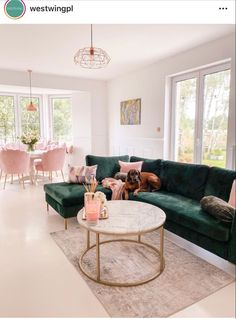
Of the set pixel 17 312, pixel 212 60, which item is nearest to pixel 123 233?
pixel 17 312

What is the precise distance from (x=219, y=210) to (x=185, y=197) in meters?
0.86

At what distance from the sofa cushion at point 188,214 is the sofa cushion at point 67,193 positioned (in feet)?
2.19

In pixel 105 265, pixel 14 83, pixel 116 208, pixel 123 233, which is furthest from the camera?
pixel 14 83

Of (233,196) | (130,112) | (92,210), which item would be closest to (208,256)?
(233,196)

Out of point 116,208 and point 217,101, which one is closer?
point 116,208

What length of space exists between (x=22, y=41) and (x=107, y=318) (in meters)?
3.58

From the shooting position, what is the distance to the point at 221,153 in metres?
3.57

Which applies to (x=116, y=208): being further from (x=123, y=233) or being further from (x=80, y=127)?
(x=80, y=127)

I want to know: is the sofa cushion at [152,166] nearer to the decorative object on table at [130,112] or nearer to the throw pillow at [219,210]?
the throw pillow at [219,210]

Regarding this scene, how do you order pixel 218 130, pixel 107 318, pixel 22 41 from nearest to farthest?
pixel 107 318 → pixel 22 41 → pixel 218 130

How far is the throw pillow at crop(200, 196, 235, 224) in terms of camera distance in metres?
2.00

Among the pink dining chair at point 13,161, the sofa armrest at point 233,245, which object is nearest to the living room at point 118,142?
the sofa armrest at point 233,245

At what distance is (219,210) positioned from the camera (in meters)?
2.06

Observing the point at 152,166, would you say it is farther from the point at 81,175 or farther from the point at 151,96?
the point at 151,96
